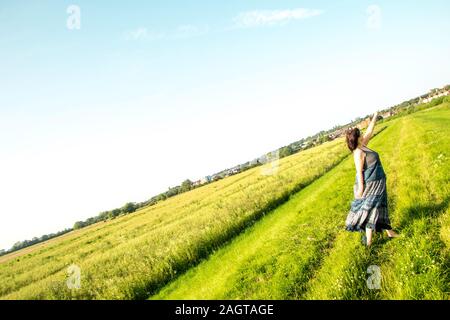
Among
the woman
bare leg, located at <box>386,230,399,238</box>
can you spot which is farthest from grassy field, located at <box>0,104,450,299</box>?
the woman

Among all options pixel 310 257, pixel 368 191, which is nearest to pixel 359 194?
pixel 368 191

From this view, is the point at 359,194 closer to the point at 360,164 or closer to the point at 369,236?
the point at 360,164

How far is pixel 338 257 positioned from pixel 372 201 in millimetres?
1635

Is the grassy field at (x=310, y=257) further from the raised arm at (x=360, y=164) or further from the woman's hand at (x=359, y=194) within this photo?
the raised arm at (x=360, y=164)

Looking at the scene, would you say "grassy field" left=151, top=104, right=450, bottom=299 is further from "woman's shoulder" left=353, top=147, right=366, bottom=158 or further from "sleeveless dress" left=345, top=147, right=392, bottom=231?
"woman's shoulder" left=353, top=147, right=366, bottom=158

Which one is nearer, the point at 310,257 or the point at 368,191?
the point at 368,191

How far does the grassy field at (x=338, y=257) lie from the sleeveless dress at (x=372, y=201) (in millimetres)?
454

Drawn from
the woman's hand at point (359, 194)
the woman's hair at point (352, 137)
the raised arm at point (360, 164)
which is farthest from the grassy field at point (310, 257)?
the woman's hair at point (352, 137)

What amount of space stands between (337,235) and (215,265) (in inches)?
179

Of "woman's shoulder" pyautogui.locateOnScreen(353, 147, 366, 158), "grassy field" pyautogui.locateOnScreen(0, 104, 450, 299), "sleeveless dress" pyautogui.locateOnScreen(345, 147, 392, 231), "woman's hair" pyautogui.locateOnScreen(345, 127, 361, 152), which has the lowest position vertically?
"grassy field" pyautogui.locateOnScreen(0, 104, 450, 299)

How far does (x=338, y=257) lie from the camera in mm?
7297

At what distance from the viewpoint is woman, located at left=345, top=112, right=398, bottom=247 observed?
24.5 ft
